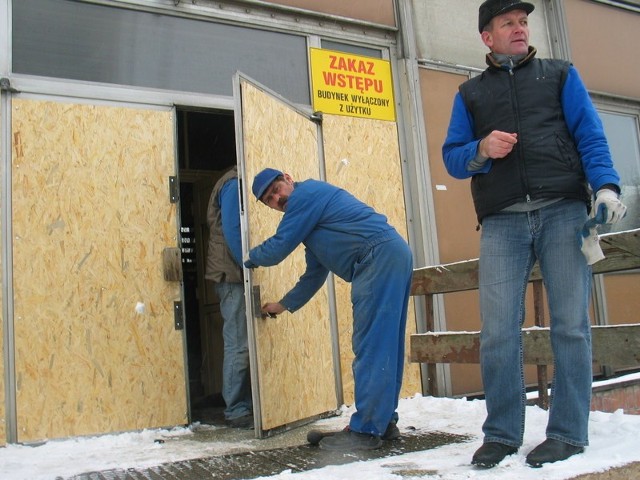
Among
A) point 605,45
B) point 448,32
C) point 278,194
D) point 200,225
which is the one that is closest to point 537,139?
point 278,194

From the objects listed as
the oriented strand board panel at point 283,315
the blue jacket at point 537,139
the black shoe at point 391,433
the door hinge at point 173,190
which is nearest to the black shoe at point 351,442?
the black shoe at point 391,433

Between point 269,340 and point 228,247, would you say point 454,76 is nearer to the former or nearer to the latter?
point 228,247

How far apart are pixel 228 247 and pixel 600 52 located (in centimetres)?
557

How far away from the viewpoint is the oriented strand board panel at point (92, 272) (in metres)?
4.34

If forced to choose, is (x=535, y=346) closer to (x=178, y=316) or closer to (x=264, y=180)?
(x=264, y=180)

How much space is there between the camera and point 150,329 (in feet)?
15.5

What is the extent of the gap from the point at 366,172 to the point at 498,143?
9.92 ft

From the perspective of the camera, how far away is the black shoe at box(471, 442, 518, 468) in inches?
113

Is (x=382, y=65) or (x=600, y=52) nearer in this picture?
(x=382, y=65)

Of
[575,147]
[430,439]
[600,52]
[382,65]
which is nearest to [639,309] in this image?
[600,52]

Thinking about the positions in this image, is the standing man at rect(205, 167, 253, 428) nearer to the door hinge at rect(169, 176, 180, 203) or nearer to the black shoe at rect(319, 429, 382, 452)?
the door hinge at rect(169, 176, 180, 203)

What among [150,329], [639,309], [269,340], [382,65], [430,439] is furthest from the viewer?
[639,309]

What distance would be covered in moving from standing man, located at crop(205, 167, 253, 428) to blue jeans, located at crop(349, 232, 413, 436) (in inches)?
52.6

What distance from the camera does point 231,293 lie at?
5.11 m
